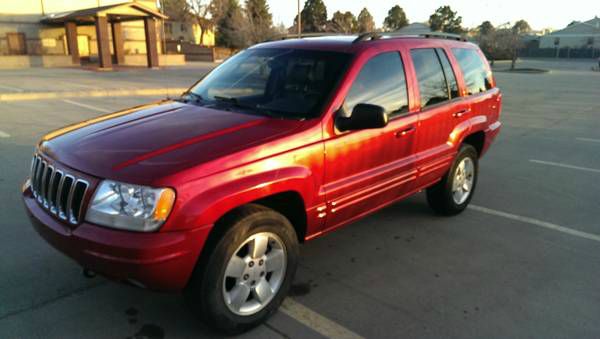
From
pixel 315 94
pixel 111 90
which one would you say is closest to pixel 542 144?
pixel 315 94

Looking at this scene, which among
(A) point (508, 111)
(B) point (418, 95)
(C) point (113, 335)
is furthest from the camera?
(A) point (508, 111)

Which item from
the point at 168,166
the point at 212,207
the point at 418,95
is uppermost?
the point at 418,95

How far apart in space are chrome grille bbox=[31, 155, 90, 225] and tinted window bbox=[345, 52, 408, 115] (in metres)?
1.89

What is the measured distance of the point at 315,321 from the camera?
305 cm

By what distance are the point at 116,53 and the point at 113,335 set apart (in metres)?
32.8

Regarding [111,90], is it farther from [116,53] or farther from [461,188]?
[116,53]

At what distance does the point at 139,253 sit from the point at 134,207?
249 millimetres

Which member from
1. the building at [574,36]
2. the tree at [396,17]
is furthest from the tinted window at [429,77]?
the tree at [396,17]

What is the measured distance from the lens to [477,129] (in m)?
5.00

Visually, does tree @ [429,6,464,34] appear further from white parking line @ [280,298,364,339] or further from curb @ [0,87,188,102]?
white parking line @ [280,298,364,339]

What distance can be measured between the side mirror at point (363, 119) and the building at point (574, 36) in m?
82.9

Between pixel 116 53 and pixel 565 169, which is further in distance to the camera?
pixel 116 53

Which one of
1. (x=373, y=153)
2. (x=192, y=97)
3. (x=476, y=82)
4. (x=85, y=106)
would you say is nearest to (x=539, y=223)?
(x=476, y=82)

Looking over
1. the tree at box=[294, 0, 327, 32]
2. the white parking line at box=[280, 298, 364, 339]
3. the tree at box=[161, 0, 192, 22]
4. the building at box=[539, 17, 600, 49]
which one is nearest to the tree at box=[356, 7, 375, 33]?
the tree at box=[294, 0, 327, 32]
